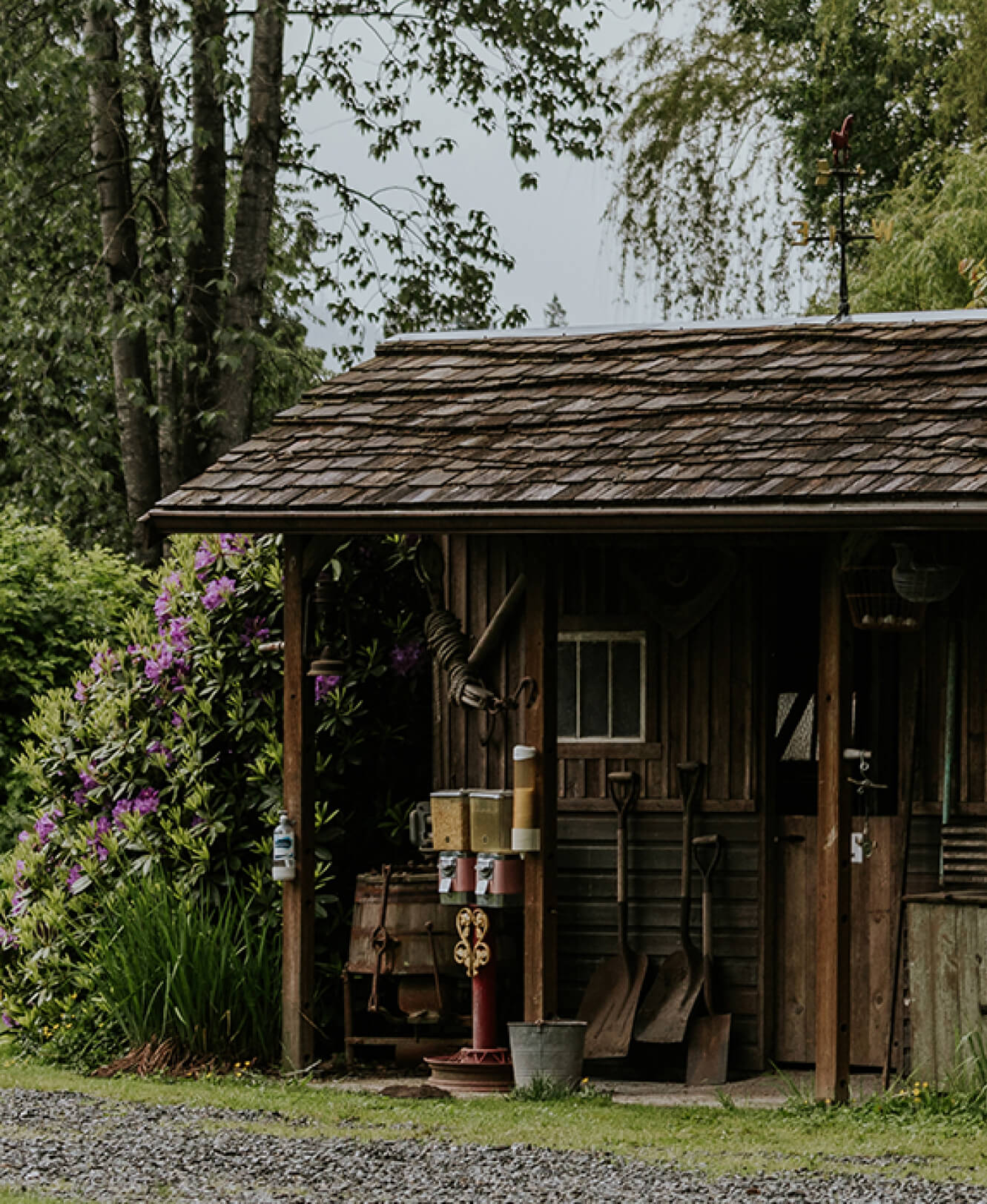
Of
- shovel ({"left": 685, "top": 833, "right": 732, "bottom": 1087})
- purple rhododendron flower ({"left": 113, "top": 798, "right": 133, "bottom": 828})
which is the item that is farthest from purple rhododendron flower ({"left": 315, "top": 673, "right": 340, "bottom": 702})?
shovel ({"left": 685, "top": 833, "right": 732, "bottom": 1087})

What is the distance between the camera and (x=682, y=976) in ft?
33.0

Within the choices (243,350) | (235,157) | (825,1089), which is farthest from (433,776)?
(235,157)

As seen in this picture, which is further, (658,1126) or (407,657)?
(407,657)

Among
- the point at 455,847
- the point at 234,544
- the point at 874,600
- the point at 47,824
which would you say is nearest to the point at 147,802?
the point at 47,824

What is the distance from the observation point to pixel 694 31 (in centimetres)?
2662

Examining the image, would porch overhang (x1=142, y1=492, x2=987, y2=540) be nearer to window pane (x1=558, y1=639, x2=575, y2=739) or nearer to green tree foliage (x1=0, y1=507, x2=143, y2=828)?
window pane (x1=558, y1=639, x2=575, y2=739)

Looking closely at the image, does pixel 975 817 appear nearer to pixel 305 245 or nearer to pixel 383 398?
pixel 383 398

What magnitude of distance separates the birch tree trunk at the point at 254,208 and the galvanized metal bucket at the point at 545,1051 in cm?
904

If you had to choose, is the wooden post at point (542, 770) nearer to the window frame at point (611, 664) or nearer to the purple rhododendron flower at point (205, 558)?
the window frame at point (611, 664)

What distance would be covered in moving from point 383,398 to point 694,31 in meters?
17.5

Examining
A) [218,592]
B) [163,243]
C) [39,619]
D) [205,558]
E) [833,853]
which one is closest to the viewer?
[833,853]

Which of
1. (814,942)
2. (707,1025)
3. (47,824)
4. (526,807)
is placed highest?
(526,807)

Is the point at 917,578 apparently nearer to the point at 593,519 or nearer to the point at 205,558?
the point at 593,519

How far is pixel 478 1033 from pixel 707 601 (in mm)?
2399
